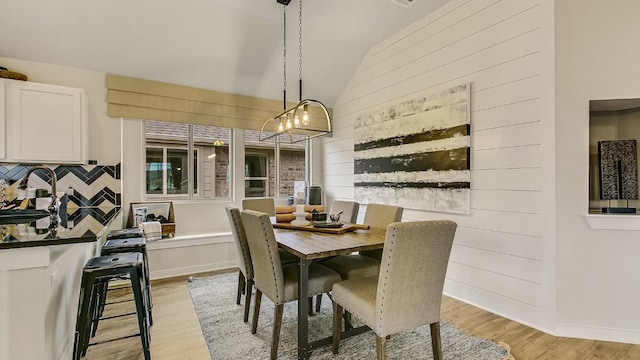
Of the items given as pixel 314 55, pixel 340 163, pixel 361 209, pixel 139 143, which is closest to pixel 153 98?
pixel 139 143

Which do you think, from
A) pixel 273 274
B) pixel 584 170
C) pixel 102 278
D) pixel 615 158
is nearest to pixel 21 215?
pixel 102 278

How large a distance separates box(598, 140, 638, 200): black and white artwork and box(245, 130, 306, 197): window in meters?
3.88

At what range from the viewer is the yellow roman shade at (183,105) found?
146 inches

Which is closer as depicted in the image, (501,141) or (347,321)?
(347,321)

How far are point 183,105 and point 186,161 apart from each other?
767 millimetres

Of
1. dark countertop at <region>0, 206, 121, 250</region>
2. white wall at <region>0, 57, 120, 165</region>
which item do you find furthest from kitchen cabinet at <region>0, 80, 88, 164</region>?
dark countertop at <region>0, 206, 121, 250</region>

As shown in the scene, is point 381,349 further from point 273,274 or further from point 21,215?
point 21,215

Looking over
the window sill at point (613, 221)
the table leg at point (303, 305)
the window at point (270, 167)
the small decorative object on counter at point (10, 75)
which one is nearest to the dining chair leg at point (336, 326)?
the table leg at point (303, 305)

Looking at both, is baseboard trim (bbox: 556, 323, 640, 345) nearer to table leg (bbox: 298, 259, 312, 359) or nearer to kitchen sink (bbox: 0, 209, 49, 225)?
table leg (bbox: 298, 259, 312, 359)

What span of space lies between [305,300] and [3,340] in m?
1.57

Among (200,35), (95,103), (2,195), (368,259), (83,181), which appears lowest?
(368,259)

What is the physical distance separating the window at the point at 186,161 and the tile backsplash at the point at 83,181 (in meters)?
0.40

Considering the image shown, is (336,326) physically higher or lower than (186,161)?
lower

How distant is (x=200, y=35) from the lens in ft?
11.5
